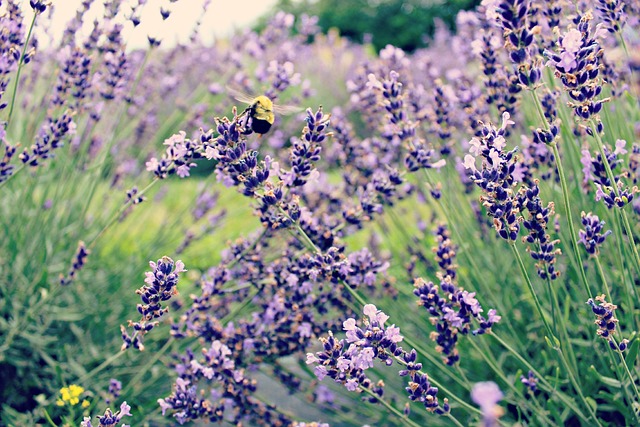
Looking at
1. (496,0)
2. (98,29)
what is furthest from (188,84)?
(496,0)

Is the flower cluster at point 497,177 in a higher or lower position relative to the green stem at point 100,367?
higher

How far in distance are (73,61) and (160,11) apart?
0.34 metres

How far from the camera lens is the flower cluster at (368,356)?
127cm

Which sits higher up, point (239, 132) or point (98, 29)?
point (98, 29)

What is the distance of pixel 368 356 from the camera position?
1.25m

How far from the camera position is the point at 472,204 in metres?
2.58

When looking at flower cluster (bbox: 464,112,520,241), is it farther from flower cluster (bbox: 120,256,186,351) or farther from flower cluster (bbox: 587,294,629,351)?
flower cluster (bbox: 120,256,186,351)

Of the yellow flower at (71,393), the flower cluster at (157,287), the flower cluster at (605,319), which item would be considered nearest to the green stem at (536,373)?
the flower cluster at (605,319)

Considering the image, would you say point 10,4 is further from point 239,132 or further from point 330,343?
point 330,343

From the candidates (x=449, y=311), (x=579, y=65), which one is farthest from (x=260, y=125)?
(x=579, y=65)

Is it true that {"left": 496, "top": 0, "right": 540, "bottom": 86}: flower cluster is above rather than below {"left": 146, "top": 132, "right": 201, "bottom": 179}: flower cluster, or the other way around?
above

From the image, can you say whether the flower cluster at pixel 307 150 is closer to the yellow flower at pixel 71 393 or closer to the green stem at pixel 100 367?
the green stem at pixel 100 367

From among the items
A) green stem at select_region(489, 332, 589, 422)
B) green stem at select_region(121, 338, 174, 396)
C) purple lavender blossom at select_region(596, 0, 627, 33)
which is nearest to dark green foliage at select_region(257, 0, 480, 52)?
purple lavender blossom at select_region(596, 0, 627, 33)

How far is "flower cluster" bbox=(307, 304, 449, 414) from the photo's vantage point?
4.16ft
